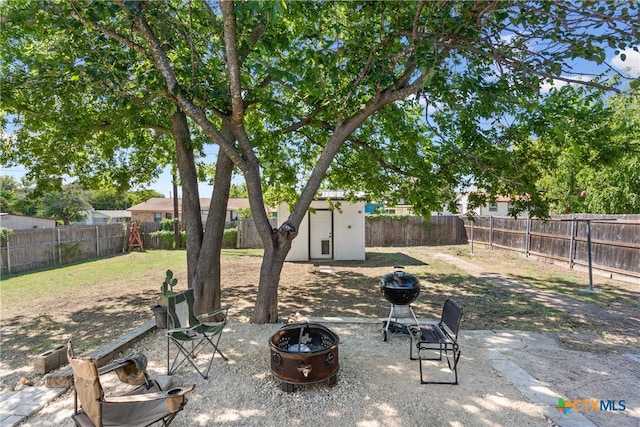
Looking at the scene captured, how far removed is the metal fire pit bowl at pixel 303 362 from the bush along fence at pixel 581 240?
5.07 metres

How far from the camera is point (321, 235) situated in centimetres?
1466

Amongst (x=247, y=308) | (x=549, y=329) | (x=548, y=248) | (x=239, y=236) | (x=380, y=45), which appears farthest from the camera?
(x=239, y=236)

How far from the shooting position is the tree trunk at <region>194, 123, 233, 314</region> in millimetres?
5734

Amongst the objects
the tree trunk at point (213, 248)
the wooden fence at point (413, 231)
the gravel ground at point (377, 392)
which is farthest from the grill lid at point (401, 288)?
the wooden fence at point (413, 231)

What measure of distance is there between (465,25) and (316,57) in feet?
5.78

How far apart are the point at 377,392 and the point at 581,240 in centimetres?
1120

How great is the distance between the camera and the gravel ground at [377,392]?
2.97m

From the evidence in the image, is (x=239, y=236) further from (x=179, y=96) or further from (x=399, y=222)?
(x=179, y=96)

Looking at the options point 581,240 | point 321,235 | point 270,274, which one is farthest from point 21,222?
point 581,240

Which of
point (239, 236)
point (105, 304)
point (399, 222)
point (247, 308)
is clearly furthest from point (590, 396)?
point (239, 236)

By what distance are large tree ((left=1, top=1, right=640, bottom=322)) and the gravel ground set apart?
1.70 metres

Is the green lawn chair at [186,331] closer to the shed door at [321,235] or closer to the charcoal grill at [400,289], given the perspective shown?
the charcoal grill at [400,289]

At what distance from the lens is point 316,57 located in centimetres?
445

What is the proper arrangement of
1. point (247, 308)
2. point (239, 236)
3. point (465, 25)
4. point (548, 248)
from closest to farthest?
1. point (465, 25)
2. point (247, 308)
3. point (548, 248)
4. point (239, 236)
